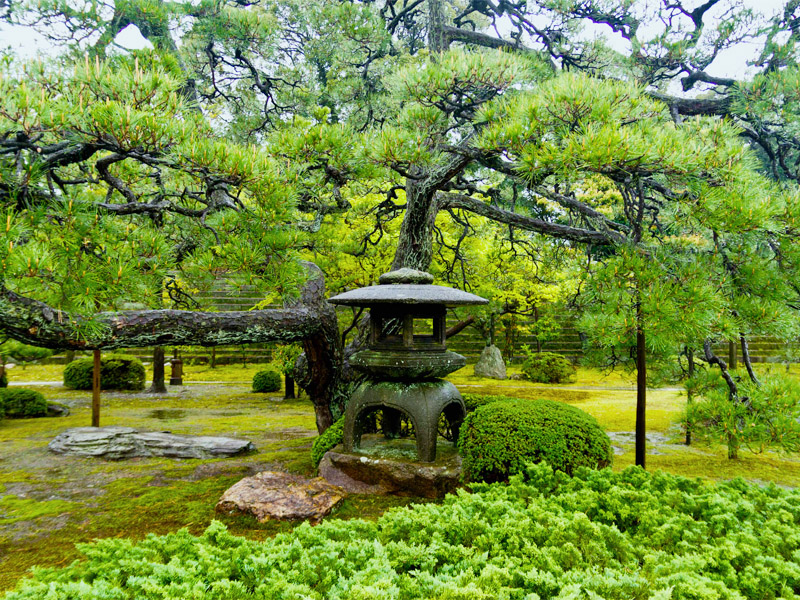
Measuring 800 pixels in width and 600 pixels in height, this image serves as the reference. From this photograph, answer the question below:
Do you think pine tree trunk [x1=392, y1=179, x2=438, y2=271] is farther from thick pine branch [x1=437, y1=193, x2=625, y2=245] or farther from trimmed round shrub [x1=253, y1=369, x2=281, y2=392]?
trimmed round shrub [x1=253, y1=369, x2=281, y2=392]

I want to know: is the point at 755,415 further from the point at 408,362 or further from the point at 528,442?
the point at 408,362

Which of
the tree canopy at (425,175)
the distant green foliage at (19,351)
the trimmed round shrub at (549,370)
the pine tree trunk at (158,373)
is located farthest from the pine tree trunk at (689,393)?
the pine tree trunk at (158,373)

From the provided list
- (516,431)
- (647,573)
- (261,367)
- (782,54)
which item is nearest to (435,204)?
(516,431)

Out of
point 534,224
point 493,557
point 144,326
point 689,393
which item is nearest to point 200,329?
point 144,326

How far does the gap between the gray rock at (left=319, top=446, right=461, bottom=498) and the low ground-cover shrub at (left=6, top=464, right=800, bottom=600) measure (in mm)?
1438

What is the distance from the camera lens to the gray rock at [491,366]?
14562 millimetres

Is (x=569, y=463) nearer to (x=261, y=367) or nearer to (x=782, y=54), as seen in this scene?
(x=782, y=54)

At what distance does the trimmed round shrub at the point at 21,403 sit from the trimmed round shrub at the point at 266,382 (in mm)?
4480

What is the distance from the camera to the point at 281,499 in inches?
152

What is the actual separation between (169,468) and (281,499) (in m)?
2.34

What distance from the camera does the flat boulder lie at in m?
3.70

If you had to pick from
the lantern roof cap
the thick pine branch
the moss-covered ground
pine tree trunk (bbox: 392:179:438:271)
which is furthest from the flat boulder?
the thick pine branch

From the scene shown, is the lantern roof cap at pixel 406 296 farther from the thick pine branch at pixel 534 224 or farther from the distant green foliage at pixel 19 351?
the distant green foliage at pixel 19 351

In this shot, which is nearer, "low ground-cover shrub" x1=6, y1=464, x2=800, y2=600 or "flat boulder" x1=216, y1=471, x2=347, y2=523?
"low ground-cover shrub" x1=6, y1=464, x2=800, y2=600
